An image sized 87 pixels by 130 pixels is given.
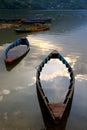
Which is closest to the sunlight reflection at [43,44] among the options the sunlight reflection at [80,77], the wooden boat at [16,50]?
the wooden boat at [16,50]

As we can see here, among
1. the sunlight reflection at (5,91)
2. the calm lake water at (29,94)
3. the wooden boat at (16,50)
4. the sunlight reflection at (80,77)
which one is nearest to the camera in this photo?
the calm lake water at (29,94)

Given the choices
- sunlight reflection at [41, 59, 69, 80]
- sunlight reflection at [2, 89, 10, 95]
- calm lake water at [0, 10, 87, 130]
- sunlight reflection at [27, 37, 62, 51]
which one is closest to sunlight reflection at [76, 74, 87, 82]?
calm lake water at [0, 10, 87, 130]

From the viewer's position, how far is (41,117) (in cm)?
1862

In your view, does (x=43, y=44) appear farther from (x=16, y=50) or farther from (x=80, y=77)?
(x=80, y=77)

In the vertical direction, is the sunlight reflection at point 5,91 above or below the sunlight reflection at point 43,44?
above

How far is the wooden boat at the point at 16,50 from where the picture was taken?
1265 inches

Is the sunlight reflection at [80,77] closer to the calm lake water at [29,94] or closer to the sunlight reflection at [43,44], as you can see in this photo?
the calm lake water at [29,94]

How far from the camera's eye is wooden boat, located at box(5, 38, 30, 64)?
32.1 meters

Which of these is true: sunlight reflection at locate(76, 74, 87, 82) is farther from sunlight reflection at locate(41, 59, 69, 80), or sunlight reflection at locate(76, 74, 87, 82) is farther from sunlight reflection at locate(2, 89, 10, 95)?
sunlight reflection at locate(2, 89, 10, 95)

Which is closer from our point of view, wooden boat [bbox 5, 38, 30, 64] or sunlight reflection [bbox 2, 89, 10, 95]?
sunlight reflection [bbox 2, 89, 10, 95]

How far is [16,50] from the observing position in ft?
122

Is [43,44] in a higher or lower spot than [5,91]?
lower

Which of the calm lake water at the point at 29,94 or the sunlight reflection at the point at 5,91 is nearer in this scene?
the calm lake water at the point at 29,94

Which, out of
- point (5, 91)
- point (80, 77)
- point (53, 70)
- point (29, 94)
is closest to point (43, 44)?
point (53, 70)
